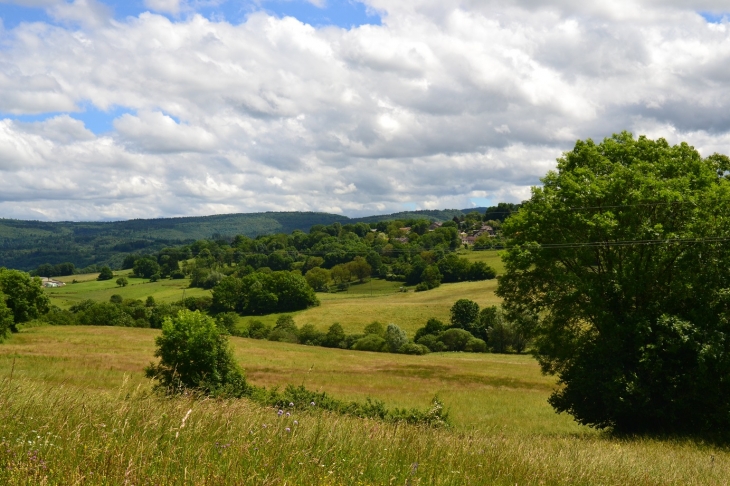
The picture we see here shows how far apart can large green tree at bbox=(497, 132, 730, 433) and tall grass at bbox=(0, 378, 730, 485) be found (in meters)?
13.7

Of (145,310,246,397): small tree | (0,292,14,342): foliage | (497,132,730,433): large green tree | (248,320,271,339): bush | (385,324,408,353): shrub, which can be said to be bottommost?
(248,320,271,339): bush

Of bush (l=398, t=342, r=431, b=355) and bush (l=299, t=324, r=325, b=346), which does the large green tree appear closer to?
bush (l=398, t=342, r=431, b=355)

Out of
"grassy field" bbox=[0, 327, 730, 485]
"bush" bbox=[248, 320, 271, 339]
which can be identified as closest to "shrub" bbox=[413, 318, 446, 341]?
"bush" bbox=[248, 320, 271, 339]

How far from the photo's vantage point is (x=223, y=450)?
5.18 meters

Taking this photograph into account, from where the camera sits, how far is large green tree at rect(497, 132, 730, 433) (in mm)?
19891

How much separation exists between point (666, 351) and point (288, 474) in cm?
1870

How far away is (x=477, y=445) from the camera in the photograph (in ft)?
Answer: 24.5

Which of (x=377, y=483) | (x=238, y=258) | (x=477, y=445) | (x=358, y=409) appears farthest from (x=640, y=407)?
(x=238, y=258)

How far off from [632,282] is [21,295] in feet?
230

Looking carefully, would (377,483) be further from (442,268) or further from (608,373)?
(442,268)

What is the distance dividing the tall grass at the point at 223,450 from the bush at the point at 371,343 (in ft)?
256

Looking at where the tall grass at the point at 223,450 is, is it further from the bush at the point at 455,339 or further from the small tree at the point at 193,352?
the bush at the point at 455,339

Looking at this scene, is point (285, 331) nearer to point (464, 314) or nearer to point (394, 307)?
point (394, 307)

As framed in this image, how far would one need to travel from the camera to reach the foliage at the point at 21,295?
6844 cm
